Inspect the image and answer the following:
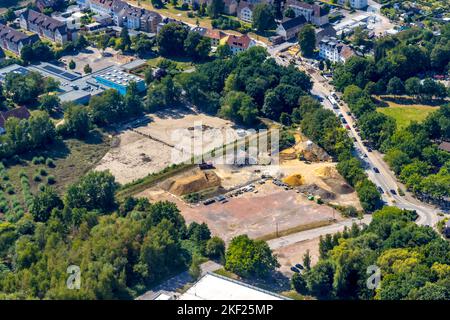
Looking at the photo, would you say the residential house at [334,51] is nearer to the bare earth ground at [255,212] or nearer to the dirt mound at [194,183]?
the bare earth ground at [255,212]

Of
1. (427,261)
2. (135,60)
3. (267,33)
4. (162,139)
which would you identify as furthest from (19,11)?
(427,261)

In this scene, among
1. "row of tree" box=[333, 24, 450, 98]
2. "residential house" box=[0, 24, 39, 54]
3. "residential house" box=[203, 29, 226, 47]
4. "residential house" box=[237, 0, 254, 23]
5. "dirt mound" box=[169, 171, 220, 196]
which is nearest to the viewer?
"dirt mound" box=[169, 171, 220, 196]

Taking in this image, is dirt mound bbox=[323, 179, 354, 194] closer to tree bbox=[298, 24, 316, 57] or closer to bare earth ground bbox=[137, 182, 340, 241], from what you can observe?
bare earth ground bbox=[137, 182, 340, 241]

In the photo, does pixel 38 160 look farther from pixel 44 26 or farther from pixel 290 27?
pixel 290 27

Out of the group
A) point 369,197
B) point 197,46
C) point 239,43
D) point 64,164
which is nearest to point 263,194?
point 369,197

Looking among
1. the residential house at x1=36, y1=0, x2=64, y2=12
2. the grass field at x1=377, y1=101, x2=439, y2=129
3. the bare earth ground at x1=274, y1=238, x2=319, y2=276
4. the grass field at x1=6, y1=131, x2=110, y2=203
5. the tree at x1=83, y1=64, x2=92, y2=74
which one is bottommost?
the grass field at x1=6, y1=131, x2=110, y2=203

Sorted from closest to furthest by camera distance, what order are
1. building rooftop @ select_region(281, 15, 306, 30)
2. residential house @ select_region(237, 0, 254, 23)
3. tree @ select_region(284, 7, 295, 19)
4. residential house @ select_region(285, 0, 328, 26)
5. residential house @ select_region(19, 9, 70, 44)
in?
residential house @ select_region(19, 9, 70, 44) → building rooftop @ select_region(281, 15, 306, 30) → residential house @ select_region(285, 0, 328, 26) → residential house @ select_region(237, 0, 254, 23) → tree @ select_region(284, 7, 295, 19)

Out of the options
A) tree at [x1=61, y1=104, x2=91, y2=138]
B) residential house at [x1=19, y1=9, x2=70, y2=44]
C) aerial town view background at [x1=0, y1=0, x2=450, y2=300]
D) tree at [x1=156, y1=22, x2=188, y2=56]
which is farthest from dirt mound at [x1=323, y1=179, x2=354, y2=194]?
residential house at [x1=19, y1=9, x2=70, y2=44]
